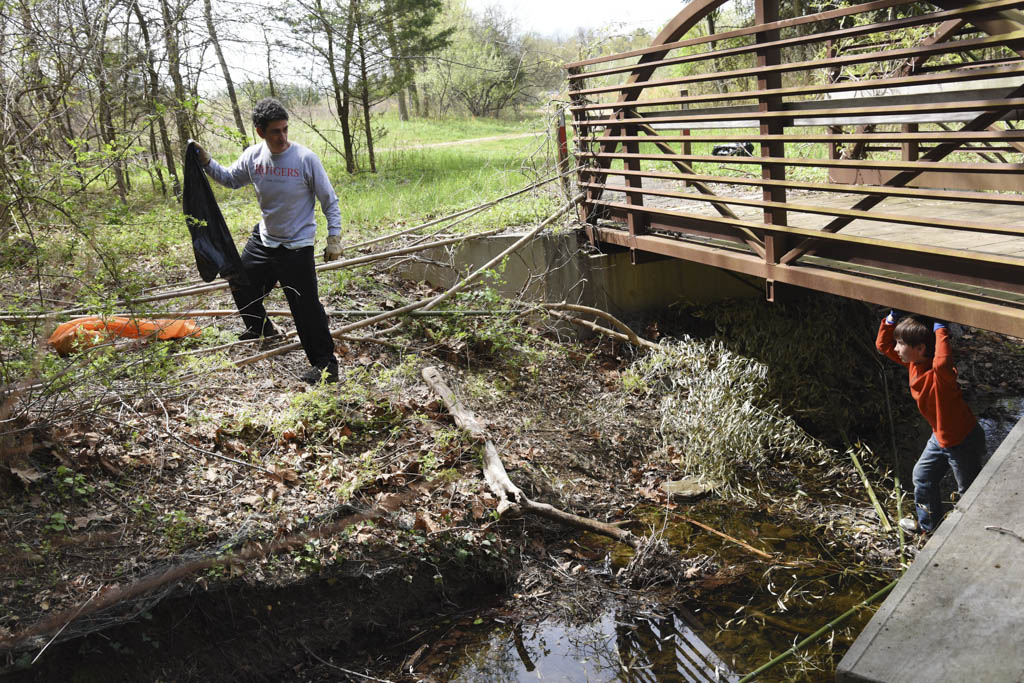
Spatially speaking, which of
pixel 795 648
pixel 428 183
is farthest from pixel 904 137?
pixel 428 183

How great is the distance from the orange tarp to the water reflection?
9.66 feet

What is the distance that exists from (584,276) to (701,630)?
514cm

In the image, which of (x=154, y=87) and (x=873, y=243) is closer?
(x=873, y=243)

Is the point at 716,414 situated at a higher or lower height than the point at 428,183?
lower

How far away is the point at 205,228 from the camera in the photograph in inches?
249

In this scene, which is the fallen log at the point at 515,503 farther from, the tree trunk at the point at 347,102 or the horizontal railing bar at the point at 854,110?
the tree trunk at the point at 347,102

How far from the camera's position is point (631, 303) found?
31.1 ft

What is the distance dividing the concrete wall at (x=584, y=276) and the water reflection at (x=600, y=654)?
4.74 metres

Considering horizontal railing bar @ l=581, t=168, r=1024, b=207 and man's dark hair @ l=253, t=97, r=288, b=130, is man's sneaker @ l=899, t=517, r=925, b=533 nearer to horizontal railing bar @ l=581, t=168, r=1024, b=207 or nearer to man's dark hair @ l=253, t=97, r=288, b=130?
horizontal railing bar @ l=581, t=168, r=1024, b=207

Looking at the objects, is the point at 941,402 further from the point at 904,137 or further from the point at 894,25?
the point at 894,25

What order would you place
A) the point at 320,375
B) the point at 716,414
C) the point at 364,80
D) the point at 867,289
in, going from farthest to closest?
1. the point at 364,80
2. the point at 716,414
3. the point at 320,375
4. the point at 867,289

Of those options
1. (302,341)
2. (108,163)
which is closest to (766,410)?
(302,341)

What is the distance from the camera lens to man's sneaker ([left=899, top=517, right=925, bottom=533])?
5680 mm

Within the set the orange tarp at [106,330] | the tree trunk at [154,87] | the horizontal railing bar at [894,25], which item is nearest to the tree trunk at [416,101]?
the tree trunk at [154,87]
